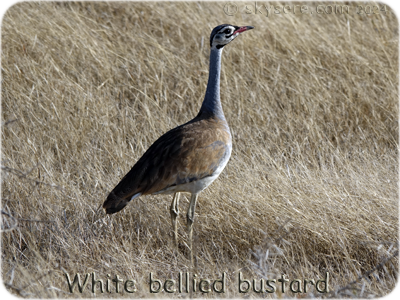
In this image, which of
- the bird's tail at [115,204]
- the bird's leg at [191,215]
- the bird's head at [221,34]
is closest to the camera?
the bird's tail at [115,204]

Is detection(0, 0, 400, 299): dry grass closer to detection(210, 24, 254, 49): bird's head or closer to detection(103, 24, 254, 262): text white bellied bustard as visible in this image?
detection(103, 24, 254, 262): text white bellied bustard

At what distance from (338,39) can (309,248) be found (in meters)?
3.44

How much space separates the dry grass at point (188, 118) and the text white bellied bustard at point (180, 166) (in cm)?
34

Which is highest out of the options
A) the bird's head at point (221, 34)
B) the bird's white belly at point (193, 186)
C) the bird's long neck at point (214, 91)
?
the bird's head at point (221, 34)

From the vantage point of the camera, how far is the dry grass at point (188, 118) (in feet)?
12.3

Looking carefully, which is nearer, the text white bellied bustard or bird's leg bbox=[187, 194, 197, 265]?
the text white bellied bustard

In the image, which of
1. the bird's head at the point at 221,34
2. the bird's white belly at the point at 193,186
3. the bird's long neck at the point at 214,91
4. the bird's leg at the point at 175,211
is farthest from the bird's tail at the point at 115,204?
the bird's head at the point at 221,34

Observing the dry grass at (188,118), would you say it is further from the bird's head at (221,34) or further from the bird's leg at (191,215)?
the bird's head at (221,34)

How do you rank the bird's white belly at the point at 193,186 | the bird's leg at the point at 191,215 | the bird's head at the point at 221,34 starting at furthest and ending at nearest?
1. the bird's head at the point at 221,34
2. the bird's leg at the point at 191,215
3. the bird's white belly at the point at 193,186

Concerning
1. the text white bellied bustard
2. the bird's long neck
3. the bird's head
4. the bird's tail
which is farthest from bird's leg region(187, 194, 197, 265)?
the bird's head

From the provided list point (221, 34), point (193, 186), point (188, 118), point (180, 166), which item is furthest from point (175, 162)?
point (188, 118)

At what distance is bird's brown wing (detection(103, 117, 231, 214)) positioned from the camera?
378 cm

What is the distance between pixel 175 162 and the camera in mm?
3857

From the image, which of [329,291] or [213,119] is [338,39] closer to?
[213,119]
